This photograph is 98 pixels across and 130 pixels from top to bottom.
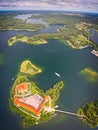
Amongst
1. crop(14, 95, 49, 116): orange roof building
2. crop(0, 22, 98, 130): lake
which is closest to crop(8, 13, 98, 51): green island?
crop(0, 22, 98, 130): lake

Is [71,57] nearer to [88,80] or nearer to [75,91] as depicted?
[88,80]

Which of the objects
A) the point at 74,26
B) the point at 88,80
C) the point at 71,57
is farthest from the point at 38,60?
the point at 74,26

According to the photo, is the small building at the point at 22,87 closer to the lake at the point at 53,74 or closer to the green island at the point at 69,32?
the lake at the point at 53,74

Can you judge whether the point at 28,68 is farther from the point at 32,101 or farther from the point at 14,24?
the point at 14,24

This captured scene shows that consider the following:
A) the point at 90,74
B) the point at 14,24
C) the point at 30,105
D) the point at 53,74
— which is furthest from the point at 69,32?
the point at 30,105

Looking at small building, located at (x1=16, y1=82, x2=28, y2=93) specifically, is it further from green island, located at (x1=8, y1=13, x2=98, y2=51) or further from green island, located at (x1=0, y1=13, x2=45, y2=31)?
green island, located at (x1=0, y1=13, x2=45, y2=31)
